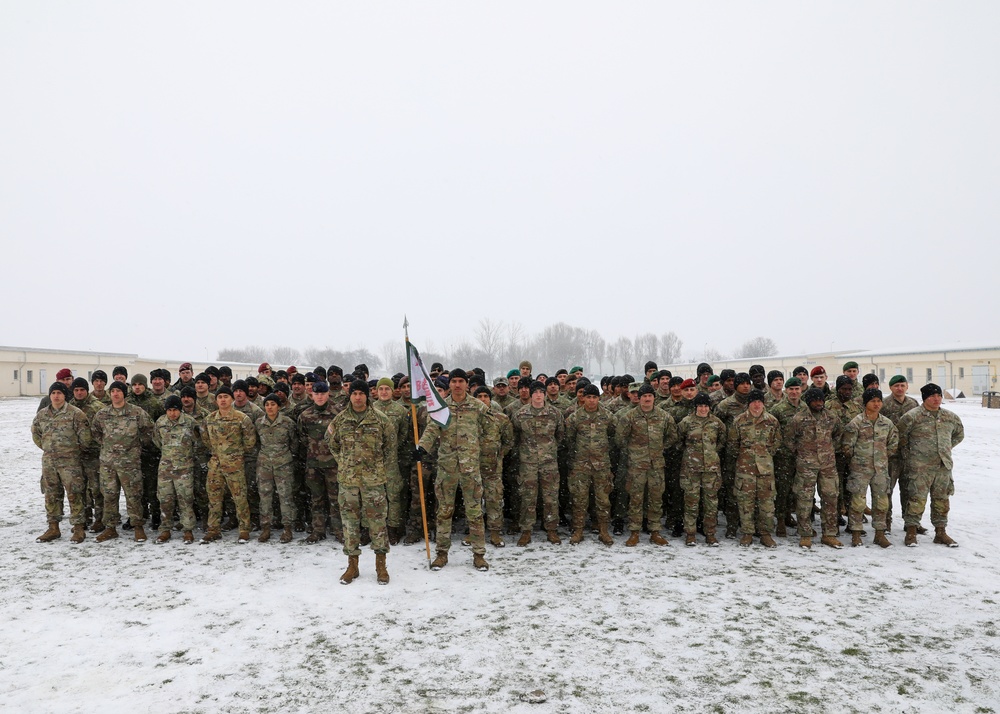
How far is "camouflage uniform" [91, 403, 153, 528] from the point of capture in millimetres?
7516

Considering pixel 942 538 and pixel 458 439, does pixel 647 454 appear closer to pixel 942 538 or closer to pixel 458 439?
pixel 458 439

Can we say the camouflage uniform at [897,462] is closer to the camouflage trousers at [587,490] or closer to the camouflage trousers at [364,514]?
the camouflage trousers at [587,490]

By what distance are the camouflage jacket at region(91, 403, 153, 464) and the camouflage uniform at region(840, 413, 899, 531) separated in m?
9.56

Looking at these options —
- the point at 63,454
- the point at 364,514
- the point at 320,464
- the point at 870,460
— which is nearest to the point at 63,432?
the point at 63,454

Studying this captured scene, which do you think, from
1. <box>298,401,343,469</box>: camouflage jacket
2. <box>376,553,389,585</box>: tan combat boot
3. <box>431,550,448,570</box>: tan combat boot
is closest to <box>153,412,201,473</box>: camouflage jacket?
<box>298,401,343,469</box>: camouflage jacket

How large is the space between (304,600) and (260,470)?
2558 millimetres

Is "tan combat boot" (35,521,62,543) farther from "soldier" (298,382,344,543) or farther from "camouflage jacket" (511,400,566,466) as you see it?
"camouflage jacket" (511,400,566,466)

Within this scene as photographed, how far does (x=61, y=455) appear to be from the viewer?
7.49 meters

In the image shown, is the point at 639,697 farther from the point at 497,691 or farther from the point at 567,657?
the point at 497,691

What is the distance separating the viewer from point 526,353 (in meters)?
89.4

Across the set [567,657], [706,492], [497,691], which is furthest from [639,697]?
[706,492]

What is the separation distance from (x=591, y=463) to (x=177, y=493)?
18.5 ft

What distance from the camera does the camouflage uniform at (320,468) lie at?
746 centimetres

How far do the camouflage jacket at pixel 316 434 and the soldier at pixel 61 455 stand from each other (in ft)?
9.75
